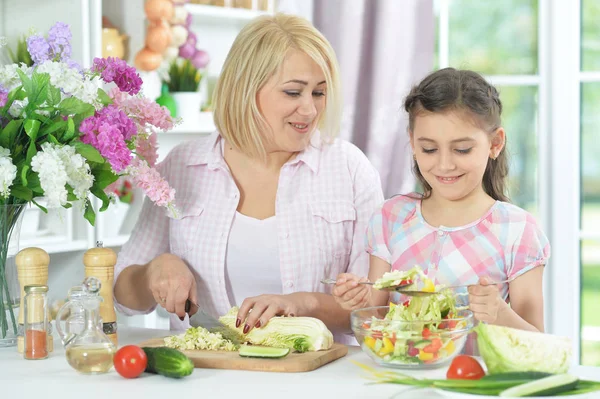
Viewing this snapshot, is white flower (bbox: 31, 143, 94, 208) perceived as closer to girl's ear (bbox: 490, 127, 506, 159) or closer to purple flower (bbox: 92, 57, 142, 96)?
purple flower (bbox: 92, 57, 142, 96)

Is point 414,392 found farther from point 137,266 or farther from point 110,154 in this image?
point 137,266

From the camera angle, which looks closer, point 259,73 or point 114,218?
point 259,73

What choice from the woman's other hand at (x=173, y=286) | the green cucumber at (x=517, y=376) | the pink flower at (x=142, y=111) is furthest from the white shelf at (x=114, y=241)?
the green cucumber at (x=517, y=376)

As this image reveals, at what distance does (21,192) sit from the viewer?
1744 mm

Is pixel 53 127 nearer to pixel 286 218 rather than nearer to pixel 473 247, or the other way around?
pixel 286 218

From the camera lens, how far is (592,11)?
11.0 ft

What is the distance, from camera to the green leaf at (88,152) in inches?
67.3

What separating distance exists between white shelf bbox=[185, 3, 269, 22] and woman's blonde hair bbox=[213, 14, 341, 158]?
106cm

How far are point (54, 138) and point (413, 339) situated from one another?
2.53 ft

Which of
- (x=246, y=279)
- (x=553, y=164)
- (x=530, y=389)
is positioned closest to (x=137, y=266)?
(x=246, y=279)

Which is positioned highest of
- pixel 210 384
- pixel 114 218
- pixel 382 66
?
pixel 382 66

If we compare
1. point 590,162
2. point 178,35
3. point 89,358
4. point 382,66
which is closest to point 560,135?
point 590,162

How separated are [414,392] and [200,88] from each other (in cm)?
219

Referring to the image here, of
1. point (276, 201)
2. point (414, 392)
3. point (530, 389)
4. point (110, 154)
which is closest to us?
point (530, 389)
